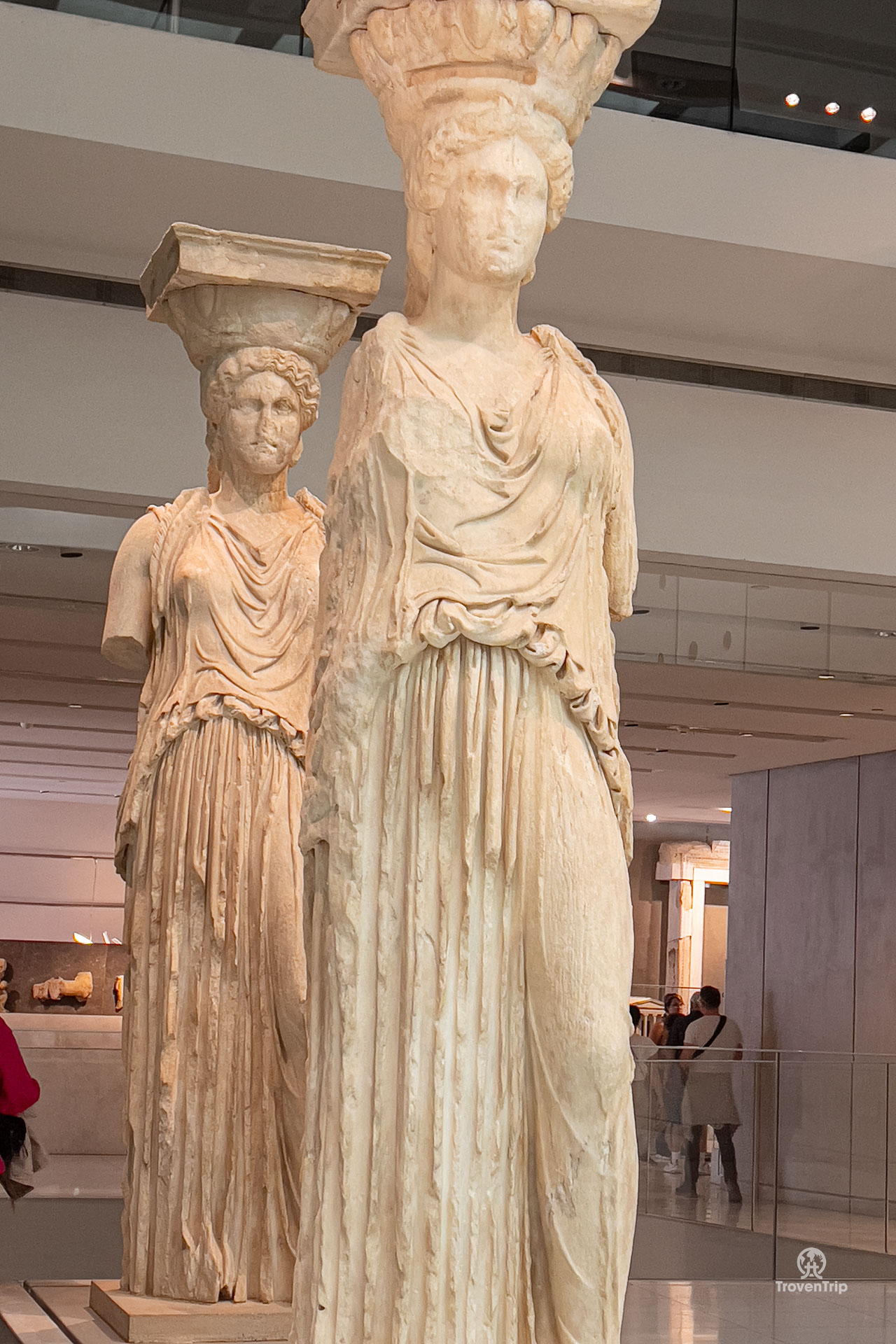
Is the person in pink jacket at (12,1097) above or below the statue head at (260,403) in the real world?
below

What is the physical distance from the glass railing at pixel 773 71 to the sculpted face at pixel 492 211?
500cm

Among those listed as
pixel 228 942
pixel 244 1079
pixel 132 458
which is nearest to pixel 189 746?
Answer: pixel 228 942

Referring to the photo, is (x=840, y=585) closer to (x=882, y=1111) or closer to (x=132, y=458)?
(x=882, y=1111)

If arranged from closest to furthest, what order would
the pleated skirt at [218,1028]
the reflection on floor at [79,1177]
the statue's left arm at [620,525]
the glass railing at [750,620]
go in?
the statue's left arm at [620,525], the pleated skirt at [218,1028], the reflection on floor at [79,1177], the glass railing at [750,620]

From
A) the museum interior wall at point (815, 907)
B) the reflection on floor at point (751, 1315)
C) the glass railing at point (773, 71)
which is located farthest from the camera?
the museum interior wall at point (815, 907)

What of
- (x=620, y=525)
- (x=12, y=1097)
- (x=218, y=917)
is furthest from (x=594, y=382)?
(x=12, y=1097)

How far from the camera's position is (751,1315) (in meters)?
7.26

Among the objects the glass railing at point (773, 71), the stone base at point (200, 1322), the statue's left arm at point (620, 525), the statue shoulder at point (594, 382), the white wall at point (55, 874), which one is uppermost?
the glass railing at point (773, 71)

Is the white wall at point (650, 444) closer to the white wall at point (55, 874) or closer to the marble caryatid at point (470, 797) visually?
the marble caryatid at point (470, 797)

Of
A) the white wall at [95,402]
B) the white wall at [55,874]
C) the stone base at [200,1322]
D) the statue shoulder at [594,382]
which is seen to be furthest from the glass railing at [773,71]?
the white wall at [55,874]

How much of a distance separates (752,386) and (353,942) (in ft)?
22.5

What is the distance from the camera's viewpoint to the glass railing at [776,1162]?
8500 millimetres

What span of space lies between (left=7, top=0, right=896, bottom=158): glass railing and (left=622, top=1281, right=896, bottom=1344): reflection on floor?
520cm

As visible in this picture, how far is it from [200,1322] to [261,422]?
2348 mm
